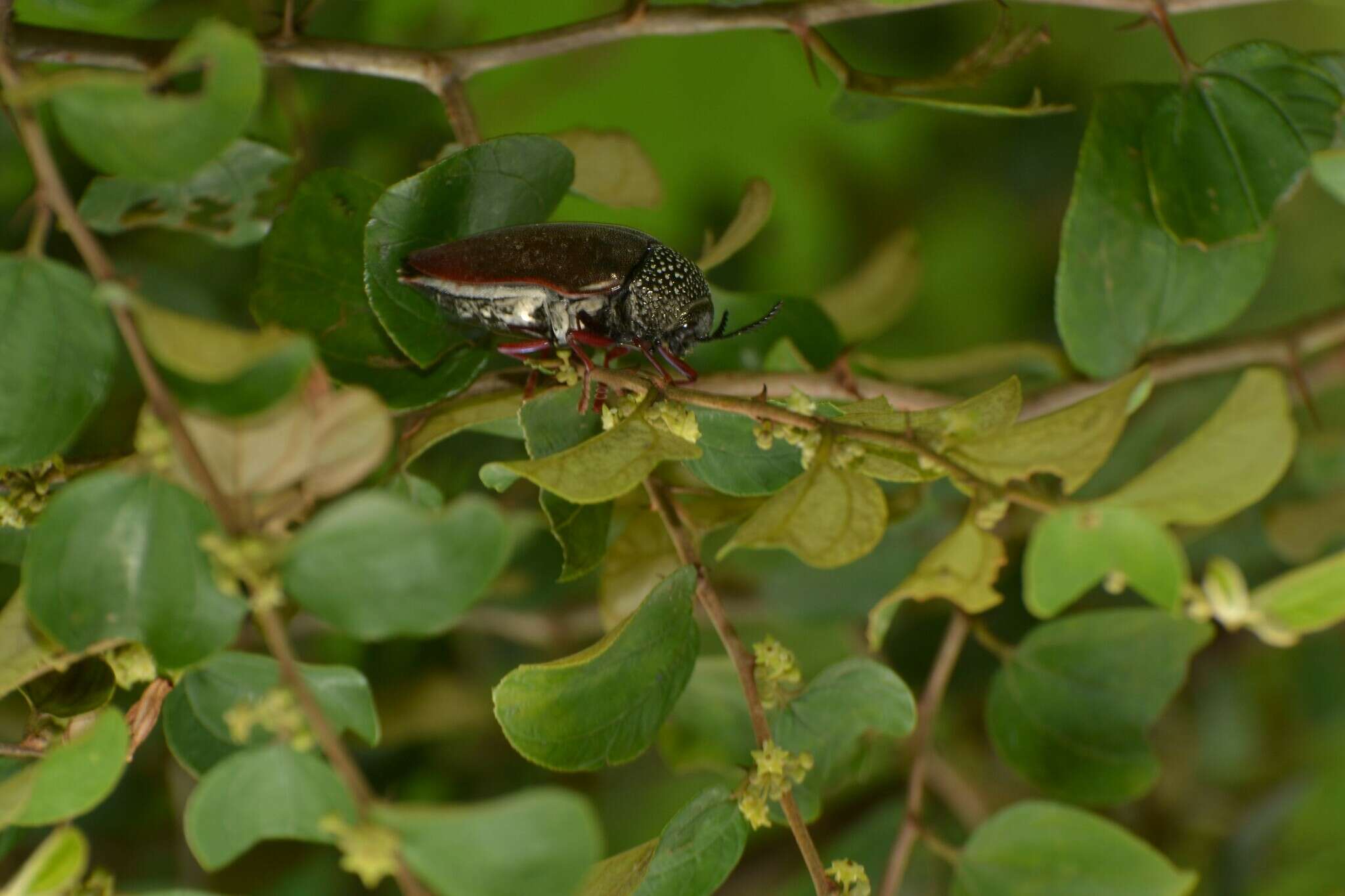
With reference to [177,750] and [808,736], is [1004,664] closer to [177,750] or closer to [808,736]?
[808,736]

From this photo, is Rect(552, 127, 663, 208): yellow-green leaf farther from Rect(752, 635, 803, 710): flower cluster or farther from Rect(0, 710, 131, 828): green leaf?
Rect(0, 710, 131, 828): green leaf

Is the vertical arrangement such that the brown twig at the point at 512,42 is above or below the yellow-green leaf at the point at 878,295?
above

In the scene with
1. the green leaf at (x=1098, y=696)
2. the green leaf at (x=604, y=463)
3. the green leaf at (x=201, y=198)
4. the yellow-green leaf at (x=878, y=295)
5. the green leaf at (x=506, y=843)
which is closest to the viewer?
the green leaf at (x=506, y=843)

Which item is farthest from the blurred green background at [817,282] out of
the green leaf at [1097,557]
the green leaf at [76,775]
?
the green leaf at [1097,557]

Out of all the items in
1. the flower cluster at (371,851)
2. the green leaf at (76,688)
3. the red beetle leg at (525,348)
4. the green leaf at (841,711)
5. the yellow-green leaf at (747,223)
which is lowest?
the green leaf at (841,711)

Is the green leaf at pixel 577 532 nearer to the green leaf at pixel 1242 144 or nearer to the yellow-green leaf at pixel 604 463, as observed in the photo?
the yellow-green leaf at pixel 604 463

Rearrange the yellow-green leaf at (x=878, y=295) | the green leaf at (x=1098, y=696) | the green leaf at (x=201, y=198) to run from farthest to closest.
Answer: the yellow-green leaf at (x=878, y=295)
the green leaf at (x=1098, y=696)
the green leaf at (x=201, y=198)

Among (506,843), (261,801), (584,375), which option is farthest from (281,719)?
(584,375)
